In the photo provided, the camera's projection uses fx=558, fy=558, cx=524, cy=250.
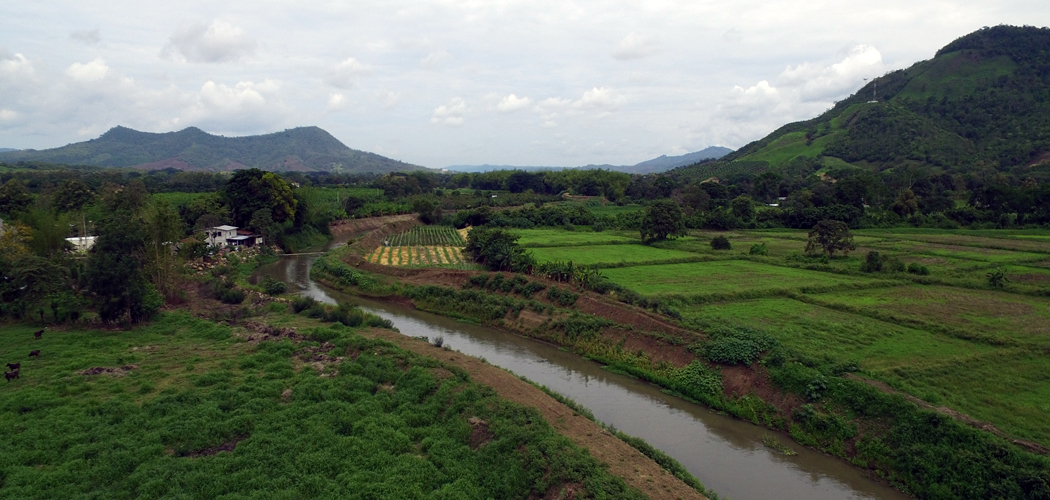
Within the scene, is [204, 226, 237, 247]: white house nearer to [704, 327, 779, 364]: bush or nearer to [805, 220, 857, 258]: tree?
[704, 327, 779, 364]: bush

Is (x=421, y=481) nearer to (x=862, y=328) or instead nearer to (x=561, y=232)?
(x=862, y=328)

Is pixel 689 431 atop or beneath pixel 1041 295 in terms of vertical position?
beneath

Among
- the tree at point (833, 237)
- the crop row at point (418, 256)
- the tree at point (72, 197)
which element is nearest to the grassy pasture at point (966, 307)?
A: the tree at point (833, 237)

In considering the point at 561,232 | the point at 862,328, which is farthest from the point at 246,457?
the point at 561,232

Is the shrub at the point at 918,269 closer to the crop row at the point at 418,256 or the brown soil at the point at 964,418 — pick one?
the brown soil at the point at 964,418

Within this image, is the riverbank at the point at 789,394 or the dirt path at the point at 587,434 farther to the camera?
the riverbank at the point at 789,394

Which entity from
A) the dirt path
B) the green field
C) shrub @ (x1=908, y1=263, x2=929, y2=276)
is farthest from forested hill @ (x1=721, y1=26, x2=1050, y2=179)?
the dirt path
